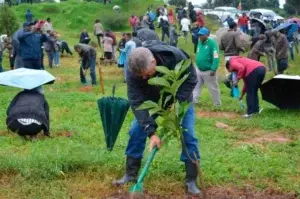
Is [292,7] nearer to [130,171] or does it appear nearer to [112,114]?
[112,114]

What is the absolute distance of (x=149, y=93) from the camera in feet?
16.3

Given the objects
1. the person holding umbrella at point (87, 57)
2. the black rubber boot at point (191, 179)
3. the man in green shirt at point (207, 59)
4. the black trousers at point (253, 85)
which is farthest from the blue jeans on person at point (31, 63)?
the black rubber boot at point (191, 179)

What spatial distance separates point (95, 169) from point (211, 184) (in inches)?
49.6

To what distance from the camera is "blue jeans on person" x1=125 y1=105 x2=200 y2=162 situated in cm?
507

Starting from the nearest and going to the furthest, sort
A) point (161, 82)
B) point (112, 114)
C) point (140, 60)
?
point (161, 82) < point (140, 60) < point (112, 114)

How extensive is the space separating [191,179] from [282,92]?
219 inches

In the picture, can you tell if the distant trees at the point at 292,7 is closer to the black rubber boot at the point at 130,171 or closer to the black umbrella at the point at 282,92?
the black umbrella at the point at 282,92

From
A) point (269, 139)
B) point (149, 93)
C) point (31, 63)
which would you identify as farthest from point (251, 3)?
point (149, 93)

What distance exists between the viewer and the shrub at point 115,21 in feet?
113

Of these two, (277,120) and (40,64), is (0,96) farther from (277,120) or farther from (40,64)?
(277,120)

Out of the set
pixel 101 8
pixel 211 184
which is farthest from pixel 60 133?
pixel 101 8

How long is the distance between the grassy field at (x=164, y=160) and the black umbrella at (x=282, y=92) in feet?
0.82

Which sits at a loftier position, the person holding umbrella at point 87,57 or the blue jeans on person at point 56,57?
the person holding umbrella at point 87,57

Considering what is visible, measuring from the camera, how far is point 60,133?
8172mm
